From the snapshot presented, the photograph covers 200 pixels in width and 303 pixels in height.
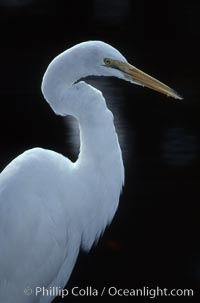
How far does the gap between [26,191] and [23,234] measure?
124 mm

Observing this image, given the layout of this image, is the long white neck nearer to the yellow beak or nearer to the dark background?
the yellow beak

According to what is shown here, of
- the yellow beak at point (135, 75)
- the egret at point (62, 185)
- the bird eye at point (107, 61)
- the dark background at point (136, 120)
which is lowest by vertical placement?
the dark background at point (136, 120)

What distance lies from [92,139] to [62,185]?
173mm

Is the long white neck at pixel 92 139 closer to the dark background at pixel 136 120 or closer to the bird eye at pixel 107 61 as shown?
the bird eye at pixel 107 61

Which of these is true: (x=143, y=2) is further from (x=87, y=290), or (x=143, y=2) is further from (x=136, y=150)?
(x=87, y=290)

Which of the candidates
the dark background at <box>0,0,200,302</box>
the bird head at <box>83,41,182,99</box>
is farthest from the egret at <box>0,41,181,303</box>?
the dark background at <box>0,0,200,302</box>

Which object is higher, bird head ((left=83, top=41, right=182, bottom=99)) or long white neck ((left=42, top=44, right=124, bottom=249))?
bird head ((left=83, top=41, right=182, bottom=99))

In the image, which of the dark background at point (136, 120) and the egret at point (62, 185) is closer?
the egret at point (62, 185)

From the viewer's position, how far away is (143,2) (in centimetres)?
695

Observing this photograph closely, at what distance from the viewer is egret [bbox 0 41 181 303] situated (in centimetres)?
236

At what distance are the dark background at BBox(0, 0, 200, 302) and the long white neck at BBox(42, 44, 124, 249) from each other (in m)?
0.63

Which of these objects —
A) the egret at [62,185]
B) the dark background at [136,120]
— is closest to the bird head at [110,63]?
the egret at [62,185]

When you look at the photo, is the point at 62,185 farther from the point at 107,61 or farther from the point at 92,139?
the point at 107,61

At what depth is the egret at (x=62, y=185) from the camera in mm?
2355
